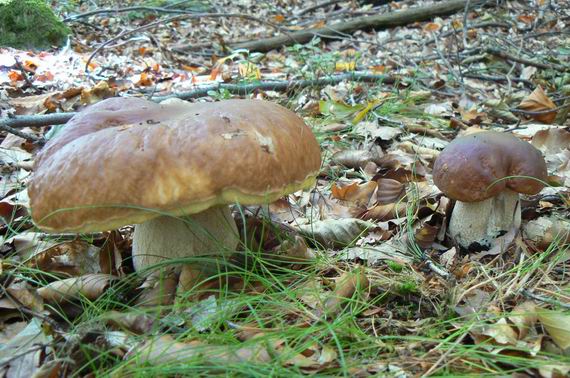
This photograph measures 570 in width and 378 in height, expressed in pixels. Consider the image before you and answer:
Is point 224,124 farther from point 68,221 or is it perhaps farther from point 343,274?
point 343,274

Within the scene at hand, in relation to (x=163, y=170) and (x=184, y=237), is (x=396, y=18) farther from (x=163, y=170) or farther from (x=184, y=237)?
(x=163, y=170)

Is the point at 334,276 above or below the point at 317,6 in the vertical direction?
below

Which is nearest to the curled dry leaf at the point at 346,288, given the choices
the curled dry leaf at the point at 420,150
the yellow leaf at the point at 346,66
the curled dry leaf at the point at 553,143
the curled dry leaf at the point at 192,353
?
the curled dry leaf at the point at 192,353

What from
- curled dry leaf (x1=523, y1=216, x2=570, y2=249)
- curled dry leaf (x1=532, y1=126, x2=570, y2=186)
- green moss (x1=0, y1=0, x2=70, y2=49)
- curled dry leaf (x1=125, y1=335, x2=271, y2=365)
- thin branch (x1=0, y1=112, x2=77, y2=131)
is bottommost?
curled dry leaf (x1=532, y1=126, x2=570, y2=186)

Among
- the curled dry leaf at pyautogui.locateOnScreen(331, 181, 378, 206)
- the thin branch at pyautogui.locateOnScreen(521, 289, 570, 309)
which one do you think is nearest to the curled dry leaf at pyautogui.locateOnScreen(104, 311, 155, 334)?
the thin branch at pyautogui.locateOnScreen(521, 289, 570, 309)

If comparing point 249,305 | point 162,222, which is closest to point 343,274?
point 249,305

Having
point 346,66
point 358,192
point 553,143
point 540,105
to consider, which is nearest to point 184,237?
point 358,192

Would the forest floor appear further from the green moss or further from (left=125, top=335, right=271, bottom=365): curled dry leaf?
the green moss
